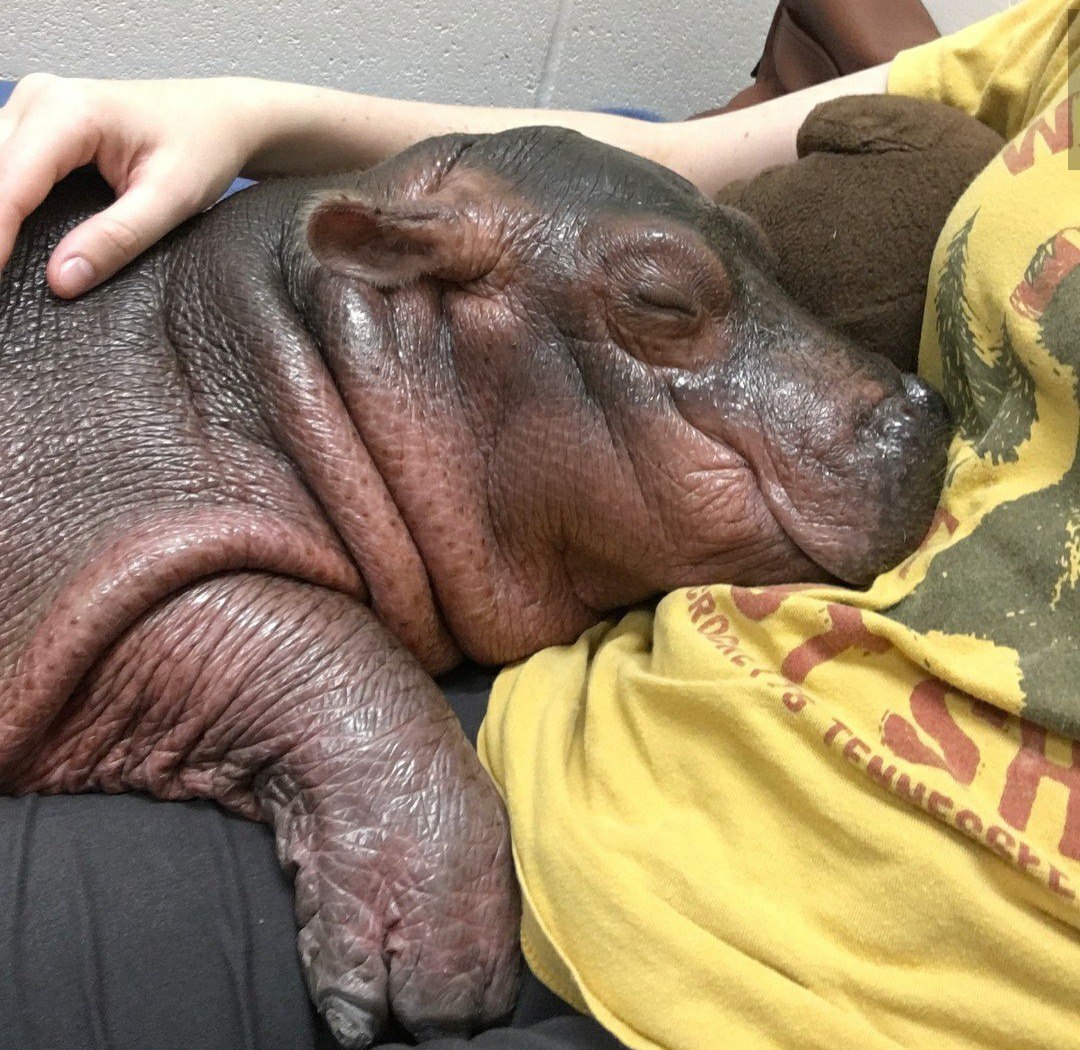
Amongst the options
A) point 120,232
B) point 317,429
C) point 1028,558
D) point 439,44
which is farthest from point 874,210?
point 439,44

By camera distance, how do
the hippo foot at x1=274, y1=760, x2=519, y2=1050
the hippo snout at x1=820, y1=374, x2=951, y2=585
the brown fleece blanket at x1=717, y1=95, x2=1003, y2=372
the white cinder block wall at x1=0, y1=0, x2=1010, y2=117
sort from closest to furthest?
the hippo foot at x1=274, y1=760, x2=519, y2=1050
the hippo snout at x1=820, y1=374, x2=951, y2=585
the brown fleece blanket at x1=717, y1=95, x2=1003, y2=372
the white cinder block wall at x1=0, y1=0, x2=1010, y2=117

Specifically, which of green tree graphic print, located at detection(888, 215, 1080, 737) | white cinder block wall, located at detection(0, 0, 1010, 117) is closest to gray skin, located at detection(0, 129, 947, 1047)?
green tree graphic print, located at detection(888, 215, 1080, 737)

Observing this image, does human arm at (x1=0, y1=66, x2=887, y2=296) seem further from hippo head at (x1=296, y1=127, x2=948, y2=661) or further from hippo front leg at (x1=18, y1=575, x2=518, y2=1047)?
→ hippo front leg at (x1=18, y1=575, x2=518, y2=1047)

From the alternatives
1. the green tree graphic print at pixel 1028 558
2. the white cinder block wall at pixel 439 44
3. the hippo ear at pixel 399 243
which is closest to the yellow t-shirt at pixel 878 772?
the green tree graphic print at pixel 1028 558

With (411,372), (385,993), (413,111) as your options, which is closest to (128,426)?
(411,372)

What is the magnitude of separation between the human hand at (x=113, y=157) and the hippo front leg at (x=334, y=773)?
1.15 ft

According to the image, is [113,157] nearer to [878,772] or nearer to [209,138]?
[209,138]

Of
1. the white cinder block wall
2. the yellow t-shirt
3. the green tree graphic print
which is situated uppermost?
the white cinder block wall

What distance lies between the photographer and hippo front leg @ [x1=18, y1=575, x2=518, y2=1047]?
740 mm

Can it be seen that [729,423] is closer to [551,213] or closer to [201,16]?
[551,213]

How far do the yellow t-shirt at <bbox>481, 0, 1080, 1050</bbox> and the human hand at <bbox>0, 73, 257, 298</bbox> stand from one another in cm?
58

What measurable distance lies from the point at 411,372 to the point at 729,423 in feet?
→ 0.98

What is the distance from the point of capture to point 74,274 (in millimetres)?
913

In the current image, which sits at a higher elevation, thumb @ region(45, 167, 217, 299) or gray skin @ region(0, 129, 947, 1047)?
thumb @ region(45, 167, 217, 299)
